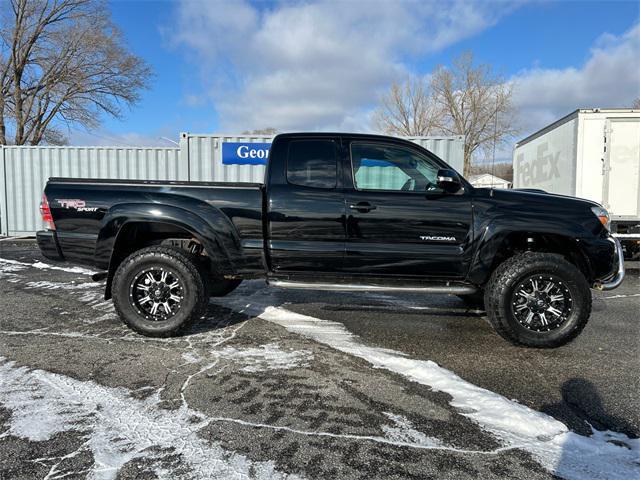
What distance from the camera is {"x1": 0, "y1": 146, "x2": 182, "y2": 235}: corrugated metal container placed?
1176 centimetres

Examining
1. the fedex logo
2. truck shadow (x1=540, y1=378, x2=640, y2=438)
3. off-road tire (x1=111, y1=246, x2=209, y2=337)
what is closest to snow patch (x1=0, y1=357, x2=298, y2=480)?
off-road tire (x1=111, y1=246, x2=209, y2=337)

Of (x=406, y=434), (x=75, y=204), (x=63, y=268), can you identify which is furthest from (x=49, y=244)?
(x=63, y=268)

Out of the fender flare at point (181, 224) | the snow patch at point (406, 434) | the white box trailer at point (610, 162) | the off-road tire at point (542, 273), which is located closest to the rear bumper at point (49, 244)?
the fender flare at point (181, 224)

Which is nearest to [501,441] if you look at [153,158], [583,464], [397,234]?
[583,464]

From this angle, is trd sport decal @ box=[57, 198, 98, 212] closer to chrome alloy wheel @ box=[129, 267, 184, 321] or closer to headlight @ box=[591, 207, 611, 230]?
chrome alloy wheel @ box=[129, 267, 184, 321]

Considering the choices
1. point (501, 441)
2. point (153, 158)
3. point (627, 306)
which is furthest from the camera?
point (153, 158)

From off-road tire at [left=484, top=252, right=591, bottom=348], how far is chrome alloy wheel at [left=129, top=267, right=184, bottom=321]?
9.72ft

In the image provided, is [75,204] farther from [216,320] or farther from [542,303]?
[542,303]

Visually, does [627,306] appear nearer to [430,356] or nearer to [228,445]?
[430,356]

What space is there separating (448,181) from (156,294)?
9.62 ft

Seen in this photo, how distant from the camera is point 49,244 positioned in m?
4.22

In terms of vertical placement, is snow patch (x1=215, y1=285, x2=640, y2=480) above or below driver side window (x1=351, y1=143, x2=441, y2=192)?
below

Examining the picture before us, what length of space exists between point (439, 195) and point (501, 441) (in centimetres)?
227

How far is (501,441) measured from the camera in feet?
8.08
